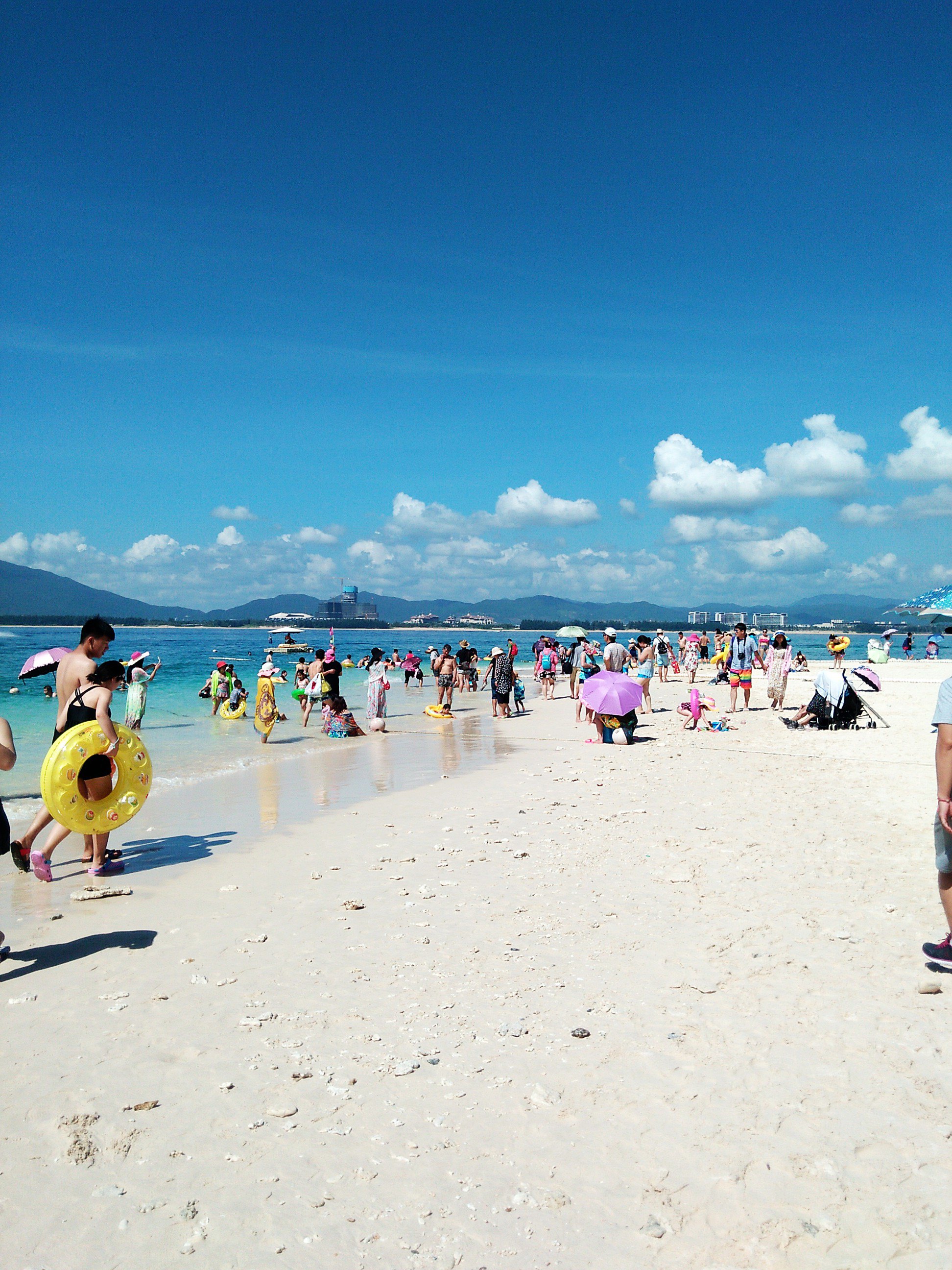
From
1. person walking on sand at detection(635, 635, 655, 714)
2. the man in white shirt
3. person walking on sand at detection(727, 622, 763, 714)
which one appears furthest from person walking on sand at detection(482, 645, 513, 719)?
person walking on sand at detection(727, 622, 763, 714)

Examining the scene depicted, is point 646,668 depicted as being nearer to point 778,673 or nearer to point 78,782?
point 778,673

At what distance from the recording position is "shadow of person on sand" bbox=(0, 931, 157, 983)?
15.4 feet

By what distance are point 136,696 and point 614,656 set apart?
29.0ft

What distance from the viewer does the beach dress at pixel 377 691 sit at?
16.7 meters

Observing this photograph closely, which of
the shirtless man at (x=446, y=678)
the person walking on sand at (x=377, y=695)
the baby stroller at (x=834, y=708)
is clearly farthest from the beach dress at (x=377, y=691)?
the baby stroller at (x=834, y=708)

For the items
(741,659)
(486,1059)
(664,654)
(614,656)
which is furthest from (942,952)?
(664,654)

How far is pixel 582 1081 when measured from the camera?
3426mm

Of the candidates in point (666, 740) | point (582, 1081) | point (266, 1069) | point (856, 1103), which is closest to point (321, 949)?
point (266, 1069)

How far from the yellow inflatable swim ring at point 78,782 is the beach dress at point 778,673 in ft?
51.7

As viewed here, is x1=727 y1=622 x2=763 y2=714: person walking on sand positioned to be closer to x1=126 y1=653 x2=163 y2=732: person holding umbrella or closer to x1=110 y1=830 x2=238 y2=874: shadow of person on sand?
x1=126 y1=653 x2=163 y2=732: person holding umbrella

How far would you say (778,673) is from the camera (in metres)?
19.3

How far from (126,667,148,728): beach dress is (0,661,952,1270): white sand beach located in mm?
8304

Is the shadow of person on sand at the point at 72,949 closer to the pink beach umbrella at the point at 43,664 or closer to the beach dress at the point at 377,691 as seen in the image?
the pink beach umbrella at the point at 43,664

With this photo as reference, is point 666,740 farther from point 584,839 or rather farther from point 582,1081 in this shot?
point 582,1081
